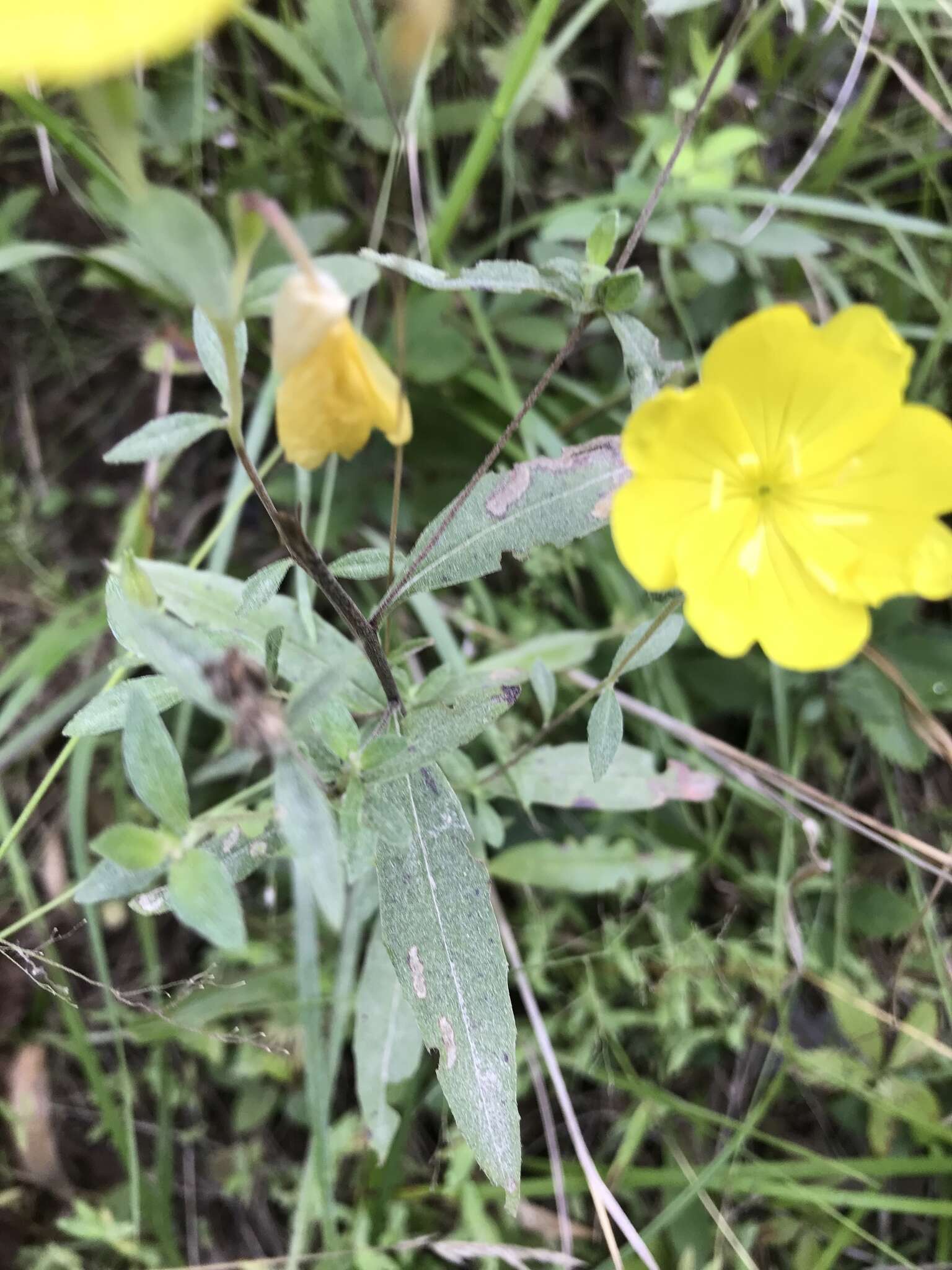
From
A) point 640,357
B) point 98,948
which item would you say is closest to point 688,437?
point 640,357

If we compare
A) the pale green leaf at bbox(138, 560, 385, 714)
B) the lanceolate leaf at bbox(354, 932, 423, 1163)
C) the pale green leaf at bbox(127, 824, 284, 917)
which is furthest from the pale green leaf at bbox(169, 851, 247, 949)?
the lanceolate leaf at bbox(354, 932, 423, 1163)

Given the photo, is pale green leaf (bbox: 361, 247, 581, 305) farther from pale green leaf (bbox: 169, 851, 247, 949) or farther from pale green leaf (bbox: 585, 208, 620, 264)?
pale green leaf (bbox: 169, 851, 247, 949)

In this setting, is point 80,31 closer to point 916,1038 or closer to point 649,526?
point 649,526

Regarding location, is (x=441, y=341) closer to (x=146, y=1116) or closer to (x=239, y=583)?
(x=239, y=583)

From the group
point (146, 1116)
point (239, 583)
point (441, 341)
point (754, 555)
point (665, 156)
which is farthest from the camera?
point (146, 1116)

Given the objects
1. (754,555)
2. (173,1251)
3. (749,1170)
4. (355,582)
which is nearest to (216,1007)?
(173,1251)

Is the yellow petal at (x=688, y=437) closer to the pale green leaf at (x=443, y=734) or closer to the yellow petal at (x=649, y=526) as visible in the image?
the yellow petal at (x=649, y=526)
